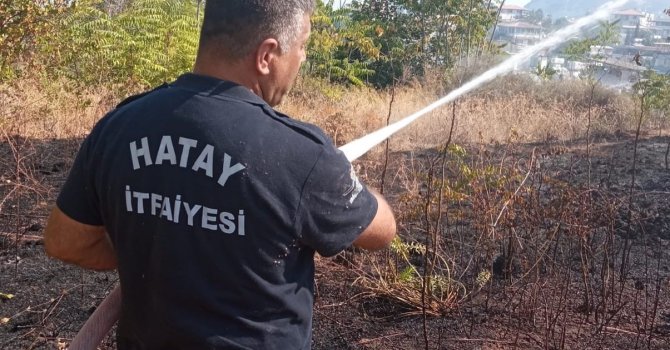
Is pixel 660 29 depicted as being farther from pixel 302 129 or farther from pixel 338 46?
pixel 302 129

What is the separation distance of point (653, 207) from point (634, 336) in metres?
2.63

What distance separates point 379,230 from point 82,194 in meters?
0.70

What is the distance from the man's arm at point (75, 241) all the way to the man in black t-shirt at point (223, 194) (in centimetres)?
2

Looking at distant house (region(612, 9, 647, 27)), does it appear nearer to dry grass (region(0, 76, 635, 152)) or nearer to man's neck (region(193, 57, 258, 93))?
dry grass (region(0, 76, 635, 152))

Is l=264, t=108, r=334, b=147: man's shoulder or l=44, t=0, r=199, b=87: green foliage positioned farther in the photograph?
l=44, t=0, r=199, b=87: green foliage

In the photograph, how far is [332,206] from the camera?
146cm

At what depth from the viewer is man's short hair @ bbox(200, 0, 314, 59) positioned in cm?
145

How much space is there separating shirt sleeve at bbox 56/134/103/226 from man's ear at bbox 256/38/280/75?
423 mm

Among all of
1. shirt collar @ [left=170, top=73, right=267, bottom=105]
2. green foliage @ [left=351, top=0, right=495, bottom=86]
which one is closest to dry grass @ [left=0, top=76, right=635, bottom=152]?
green foliage @ [left=351, top=0, right=495, bottom=86]

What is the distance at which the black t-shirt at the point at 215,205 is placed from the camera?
1390mm

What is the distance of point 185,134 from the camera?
1.39 metres

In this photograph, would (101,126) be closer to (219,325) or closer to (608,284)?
(219,325)

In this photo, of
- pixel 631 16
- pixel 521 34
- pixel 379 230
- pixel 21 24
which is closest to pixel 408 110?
pixel 521 34

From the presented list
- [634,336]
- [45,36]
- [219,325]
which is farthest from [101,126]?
[45,36]
